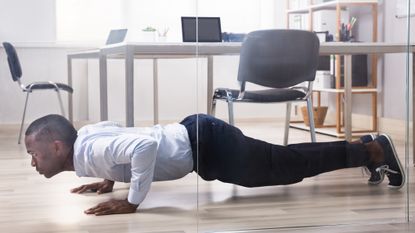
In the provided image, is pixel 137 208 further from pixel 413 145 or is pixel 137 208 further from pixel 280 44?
pixel 413 145

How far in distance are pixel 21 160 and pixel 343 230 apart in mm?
1176

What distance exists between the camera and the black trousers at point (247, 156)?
2.24 metres

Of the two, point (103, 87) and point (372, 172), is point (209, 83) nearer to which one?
point (103, 87)

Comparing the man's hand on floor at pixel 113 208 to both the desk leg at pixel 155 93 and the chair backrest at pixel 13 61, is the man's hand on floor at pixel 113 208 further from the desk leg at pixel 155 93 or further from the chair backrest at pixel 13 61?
the chair backrest at pixel 13 61

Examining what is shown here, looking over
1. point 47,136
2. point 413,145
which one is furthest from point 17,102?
point 413,145

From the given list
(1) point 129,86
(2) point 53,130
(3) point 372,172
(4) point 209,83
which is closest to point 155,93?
(1) point 129,86

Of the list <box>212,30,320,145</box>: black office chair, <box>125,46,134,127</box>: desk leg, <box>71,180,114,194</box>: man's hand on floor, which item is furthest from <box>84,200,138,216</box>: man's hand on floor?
<box>212,30,320,145</box>: black office chair

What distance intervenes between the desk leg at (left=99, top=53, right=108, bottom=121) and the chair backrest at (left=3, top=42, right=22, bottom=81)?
0.28m

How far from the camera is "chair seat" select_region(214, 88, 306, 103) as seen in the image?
2.20 metres

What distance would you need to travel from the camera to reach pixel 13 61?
230 centimetres

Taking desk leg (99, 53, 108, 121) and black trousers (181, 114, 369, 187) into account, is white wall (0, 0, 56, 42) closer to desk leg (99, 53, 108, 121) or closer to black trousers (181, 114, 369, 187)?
desk leg (99, 53, 108, 121)

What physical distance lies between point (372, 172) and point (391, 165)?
0.07 meters

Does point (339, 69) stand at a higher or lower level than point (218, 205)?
higher

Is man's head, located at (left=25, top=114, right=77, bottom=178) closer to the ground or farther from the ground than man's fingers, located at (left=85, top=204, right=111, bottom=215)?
farther from the ground
